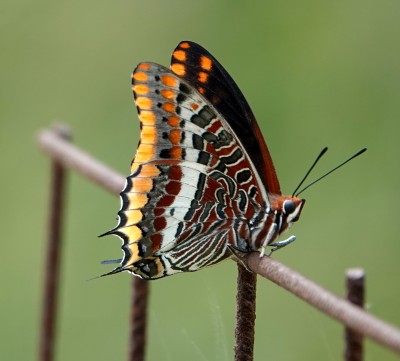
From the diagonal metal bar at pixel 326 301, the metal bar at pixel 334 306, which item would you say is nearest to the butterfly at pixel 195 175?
the diagonal metal bar at pixel 326 301

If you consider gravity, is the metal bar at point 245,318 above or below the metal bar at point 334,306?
below

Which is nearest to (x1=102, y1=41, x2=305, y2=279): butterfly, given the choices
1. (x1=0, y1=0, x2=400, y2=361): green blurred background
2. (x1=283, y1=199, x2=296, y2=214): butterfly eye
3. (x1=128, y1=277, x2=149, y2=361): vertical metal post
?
(x1=283, y1=199, x2=296, y2=214): butterfly eye

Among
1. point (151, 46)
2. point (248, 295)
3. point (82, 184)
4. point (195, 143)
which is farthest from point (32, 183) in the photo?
point (248, 295)

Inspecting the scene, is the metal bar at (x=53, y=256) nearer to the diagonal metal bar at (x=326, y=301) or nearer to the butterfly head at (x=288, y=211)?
the butterfly head at (x=288, y=211)

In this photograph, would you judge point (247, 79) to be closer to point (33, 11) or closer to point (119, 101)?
point (119, 101)

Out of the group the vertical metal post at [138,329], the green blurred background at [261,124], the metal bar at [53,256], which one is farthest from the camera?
the green blurred background at [261,124]

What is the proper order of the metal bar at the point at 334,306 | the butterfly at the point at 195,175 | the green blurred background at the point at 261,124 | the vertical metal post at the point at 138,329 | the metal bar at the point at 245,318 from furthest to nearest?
the green blurred background at the point at 261,124
the butterfly at the point at 195,175
the vertical metal post at the point at 138,329
the metal bar at the point at 245,318
the metal bar at the point at 334,306

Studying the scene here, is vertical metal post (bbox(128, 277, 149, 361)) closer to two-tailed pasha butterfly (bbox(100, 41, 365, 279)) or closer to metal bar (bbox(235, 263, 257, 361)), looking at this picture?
two-tailed pasha butterfly (bbox(100, 41, 365, 279))
